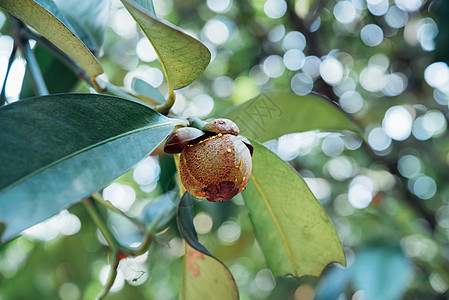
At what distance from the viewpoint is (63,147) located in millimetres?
394

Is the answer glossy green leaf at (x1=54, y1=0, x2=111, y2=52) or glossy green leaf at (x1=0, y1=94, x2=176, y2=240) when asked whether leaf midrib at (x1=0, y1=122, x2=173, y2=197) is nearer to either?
glossy green leaf at (x1=0, y1=94, x2=176, y2=240)

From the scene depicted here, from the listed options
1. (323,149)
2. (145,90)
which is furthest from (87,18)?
(323,149)

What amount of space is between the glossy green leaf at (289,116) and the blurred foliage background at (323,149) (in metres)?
0.74

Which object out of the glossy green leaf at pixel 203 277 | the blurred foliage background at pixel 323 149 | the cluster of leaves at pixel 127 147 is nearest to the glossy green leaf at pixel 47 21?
the cluster of leaves at pixel 127 147

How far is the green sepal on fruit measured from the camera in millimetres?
481

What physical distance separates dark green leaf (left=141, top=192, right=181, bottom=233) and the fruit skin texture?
0.96 ft

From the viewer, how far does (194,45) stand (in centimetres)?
44

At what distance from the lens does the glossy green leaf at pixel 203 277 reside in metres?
0.61

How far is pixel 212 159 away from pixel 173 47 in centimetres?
13

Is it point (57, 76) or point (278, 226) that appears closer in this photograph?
point (278, 226)

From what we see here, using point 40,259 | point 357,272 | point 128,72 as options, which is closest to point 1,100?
point 40,259

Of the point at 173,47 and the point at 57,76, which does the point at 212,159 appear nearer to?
the point at 173,47

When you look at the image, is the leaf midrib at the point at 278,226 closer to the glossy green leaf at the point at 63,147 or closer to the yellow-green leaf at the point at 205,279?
the yellow-green leaf at the point at 205,279

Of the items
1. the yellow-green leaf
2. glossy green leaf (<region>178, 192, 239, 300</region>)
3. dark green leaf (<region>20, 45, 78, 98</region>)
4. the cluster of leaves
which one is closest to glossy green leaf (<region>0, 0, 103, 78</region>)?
the cluster of leaves
